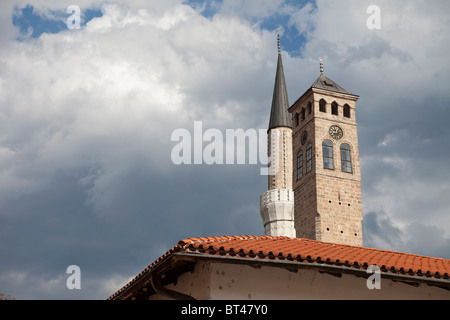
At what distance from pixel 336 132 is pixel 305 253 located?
3240 cm

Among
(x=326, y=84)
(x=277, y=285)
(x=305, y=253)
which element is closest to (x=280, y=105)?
(x=326, y=84)

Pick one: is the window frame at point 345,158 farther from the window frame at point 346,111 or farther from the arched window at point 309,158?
the window frame at point 346,111

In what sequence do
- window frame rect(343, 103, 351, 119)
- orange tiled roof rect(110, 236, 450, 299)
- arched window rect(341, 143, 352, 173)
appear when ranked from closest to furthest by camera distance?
orange tiled roof rect(110, 236, 450, 299) < arched window rect(341, 143, 352, 173) < window frame rect(343, 103, 351, 119)

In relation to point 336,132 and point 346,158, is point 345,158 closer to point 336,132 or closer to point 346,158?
point 346,158

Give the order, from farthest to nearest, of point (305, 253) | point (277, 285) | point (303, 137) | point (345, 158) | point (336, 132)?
point (303, 137) → point (336, 132) → point (345, 158) → point (305, 253) → point (277, 285)

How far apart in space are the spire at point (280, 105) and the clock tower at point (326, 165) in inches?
54.9

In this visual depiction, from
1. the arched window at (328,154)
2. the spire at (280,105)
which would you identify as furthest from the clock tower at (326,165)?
the spire at (280,105)

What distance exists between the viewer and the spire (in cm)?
4453

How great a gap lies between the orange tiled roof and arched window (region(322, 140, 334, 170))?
27.7 meters

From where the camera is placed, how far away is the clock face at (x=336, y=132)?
39825 millimetres

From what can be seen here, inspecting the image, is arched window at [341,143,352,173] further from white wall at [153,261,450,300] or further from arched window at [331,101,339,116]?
white wall at [153,261,450,300]

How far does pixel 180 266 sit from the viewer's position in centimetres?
860

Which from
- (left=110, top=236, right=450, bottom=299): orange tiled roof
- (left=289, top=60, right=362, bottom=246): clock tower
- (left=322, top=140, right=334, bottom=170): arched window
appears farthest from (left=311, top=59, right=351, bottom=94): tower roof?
(left=110, top=236, right=450, bottom=299): orange tiled roof

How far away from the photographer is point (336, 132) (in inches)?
1578
